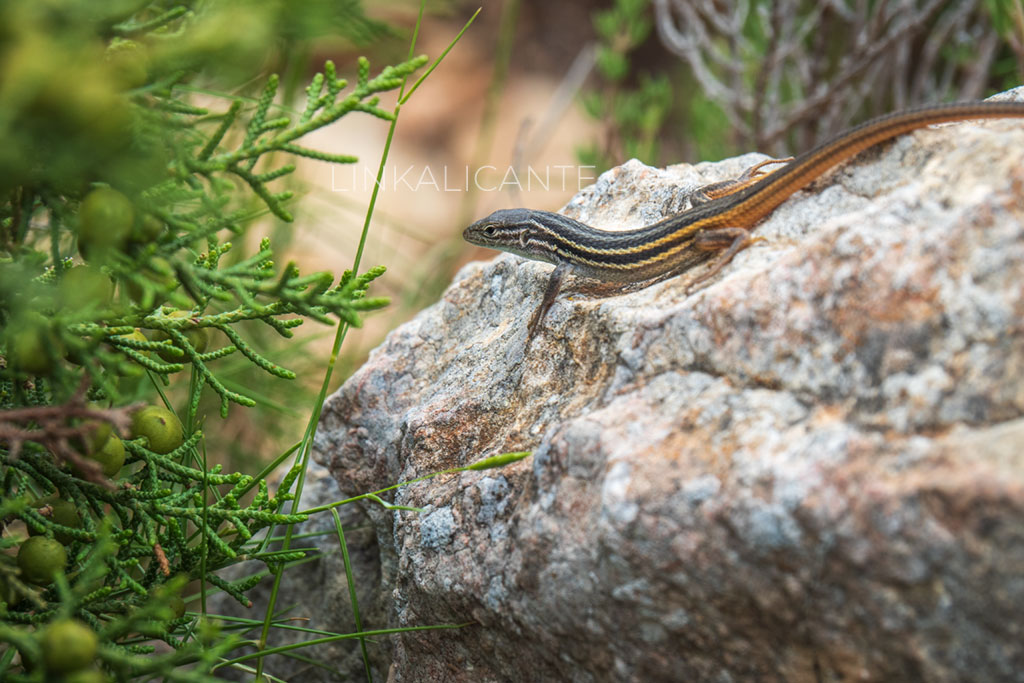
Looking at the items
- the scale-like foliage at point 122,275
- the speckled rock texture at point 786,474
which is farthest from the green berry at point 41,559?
the speckled rock texture at point 786,474

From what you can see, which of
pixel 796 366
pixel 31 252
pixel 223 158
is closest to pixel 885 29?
pixel 796 366

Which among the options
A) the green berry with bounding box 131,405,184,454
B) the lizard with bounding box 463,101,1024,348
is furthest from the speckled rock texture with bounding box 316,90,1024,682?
the green berry with bounding box 131,405,184,454

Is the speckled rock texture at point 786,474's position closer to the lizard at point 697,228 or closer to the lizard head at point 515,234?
the lizard at point 697,228

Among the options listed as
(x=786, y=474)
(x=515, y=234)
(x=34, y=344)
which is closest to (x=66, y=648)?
(x=34, y=344)

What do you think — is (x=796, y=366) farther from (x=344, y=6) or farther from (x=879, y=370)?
(x=344, y=6)

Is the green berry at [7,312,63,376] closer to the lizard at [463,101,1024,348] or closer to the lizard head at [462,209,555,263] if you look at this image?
the lizard at [463,101,1024,348]
